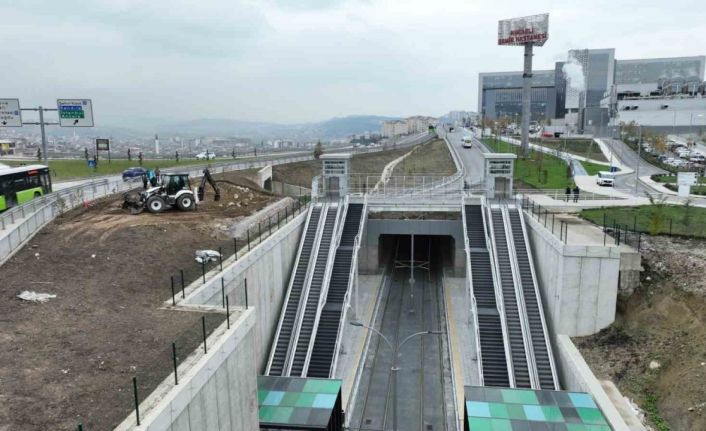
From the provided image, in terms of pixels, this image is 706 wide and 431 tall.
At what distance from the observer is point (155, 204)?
28.5 meters

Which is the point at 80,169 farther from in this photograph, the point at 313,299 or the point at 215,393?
the point at 215,393

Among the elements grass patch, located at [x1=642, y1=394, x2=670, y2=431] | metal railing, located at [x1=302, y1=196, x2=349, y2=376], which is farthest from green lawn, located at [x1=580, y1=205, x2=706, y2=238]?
metal railing, located at [x1=302, y1=196, x2=349, y2=376]

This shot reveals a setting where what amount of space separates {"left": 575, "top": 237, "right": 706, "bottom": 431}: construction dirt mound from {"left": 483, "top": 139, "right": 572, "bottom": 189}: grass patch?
24503 millimetres

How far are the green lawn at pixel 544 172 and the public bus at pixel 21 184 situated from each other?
41.0 metres

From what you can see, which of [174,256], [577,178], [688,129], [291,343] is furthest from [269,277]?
[688,129]

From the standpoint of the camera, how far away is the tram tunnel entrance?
21734 millimetres

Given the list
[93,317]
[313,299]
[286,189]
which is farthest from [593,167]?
[93,317]

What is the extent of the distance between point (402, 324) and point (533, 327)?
846 centimetres

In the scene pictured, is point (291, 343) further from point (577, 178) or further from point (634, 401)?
point (577, 178)

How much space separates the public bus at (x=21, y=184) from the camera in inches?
1095

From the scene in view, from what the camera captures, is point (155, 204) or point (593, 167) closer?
point (155, 204)

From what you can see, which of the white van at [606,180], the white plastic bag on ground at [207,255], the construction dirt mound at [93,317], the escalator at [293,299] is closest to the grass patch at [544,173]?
the white van at [606,180]

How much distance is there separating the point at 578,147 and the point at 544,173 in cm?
4498

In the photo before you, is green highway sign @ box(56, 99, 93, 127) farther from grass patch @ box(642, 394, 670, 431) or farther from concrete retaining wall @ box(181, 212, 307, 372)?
grass patch @ box(642, 394, 670, 431)
